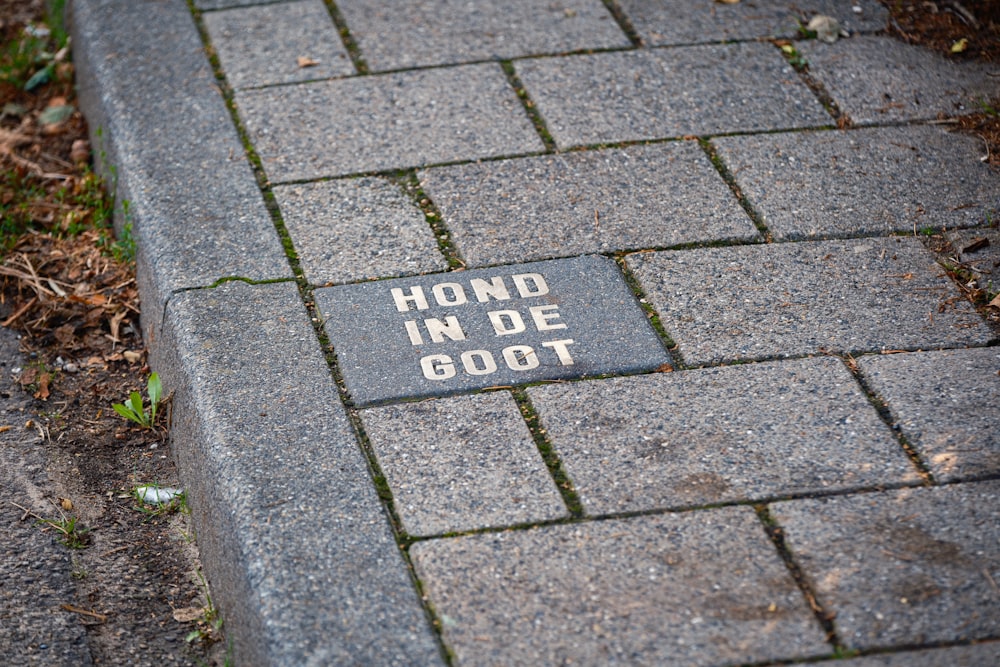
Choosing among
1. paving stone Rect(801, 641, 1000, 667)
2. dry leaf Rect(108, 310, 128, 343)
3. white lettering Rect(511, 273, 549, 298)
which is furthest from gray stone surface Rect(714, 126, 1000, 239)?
dry leaf Rect(108, 310, 128, 343)

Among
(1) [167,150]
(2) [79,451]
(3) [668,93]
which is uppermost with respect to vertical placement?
(3) [668,93]

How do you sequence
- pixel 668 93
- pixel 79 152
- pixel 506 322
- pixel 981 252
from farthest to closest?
pixel 79 152
pixel 668 93
pixel 981 252
pixel 506 322

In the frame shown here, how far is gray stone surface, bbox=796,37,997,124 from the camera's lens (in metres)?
3.40

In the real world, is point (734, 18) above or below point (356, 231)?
above

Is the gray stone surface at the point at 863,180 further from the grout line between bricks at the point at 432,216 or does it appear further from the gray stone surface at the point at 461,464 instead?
the gray stone surface at the point at 461,464

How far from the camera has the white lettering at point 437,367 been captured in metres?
2.41

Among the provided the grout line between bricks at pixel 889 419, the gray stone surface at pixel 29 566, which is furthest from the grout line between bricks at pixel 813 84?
the gray stone surface at pixel 29 566

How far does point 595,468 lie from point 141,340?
147cm

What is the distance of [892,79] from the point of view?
3545mm

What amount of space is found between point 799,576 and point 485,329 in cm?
92

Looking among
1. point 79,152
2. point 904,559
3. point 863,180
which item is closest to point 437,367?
point 904,559

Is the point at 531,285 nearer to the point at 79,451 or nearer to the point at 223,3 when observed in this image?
the point at 79,451

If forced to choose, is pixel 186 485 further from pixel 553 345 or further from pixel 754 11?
pixel 754 11

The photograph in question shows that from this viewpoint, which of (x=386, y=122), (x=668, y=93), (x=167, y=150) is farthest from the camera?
(x=668, y=93)
